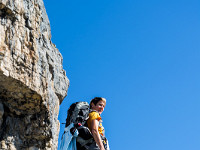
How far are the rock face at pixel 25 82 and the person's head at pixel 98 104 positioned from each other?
338 centimetres

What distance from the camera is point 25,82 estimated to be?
443 inches

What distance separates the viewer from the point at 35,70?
1186cm

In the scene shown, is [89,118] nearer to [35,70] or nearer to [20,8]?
[35,70]

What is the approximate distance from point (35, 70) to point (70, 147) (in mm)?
4826

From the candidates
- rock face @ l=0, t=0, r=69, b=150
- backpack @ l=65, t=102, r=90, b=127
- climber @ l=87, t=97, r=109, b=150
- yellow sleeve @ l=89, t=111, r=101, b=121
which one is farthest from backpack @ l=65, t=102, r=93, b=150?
rock face @ l=0, t=0, r=69, b=150

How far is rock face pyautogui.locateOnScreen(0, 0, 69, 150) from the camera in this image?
427 inches

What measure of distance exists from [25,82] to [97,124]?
4.29 m

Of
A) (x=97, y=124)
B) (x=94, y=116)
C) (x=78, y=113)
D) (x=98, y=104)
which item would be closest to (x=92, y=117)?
(x=94, y=116)

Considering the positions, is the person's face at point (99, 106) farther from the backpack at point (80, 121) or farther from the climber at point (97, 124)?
the backpack at point (80, 121)

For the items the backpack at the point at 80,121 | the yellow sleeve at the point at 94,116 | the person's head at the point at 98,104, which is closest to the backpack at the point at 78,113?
the backpack at the point at 80,121

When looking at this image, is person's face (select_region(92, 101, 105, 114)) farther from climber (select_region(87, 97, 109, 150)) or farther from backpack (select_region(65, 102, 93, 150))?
backpack (select_region(65, 102, 93, 150))

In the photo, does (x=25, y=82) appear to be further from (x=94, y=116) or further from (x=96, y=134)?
(x=96, y=134)

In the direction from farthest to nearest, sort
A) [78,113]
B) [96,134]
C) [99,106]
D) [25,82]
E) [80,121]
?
[25,82] < [99,106] < [78,113] < [80,121] < [96,134]

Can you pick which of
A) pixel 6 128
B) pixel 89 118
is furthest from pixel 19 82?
pixel 89 118
